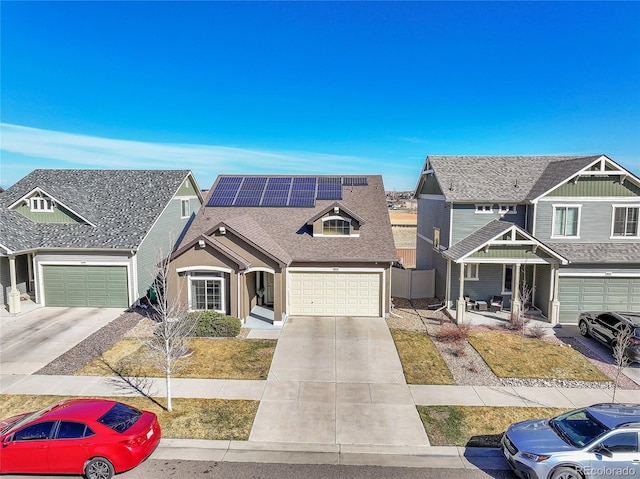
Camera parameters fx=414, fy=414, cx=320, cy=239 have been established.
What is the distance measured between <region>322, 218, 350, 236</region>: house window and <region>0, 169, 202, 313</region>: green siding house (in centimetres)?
780

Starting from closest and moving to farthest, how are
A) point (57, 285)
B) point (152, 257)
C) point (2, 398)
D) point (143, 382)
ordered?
point (2, 398) → point (143, 382) → point (57, 285) → point (152, 257)

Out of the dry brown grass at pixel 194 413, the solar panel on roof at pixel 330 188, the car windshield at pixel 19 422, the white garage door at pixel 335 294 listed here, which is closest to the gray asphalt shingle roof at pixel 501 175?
the solar panel on roof at pixel 330 188

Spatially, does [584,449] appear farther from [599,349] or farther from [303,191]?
[303,191]

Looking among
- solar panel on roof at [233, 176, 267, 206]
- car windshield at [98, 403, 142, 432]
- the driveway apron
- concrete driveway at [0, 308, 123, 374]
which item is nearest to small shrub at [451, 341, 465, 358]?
the driveway apron

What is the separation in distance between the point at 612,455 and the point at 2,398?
16.1 m

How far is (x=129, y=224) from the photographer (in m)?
23.4

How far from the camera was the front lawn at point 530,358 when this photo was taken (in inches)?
573

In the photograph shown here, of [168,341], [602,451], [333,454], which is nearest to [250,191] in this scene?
[168,341]

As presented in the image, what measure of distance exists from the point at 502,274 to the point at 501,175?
222 inches

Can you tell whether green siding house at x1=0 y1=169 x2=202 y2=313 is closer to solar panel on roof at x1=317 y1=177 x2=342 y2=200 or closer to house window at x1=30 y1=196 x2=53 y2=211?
house window at x1=30 y1=196 x2=53 y2=211

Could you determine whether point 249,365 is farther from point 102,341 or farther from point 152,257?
point 152,257

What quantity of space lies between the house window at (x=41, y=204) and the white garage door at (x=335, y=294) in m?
14.5

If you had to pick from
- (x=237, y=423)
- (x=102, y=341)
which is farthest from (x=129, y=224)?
(x=237, y=423)

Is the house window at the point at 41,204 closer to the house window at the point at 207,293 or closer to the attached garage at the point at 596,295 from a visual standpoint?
the house window at the point at 207,293
